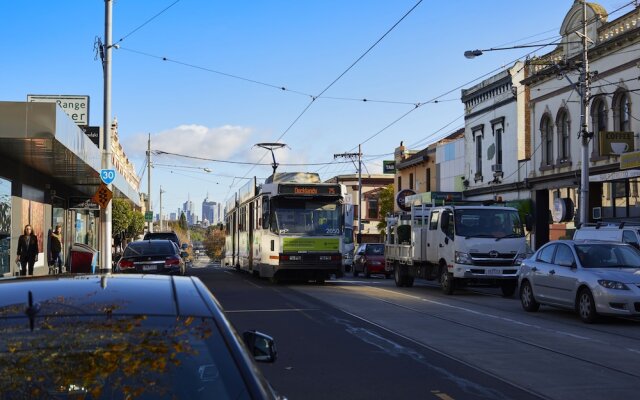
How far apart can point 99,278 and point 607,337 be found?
9963 mm

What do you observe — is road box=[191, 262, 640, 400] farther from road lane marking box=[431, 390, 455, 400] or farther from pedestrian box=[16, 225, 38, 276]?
pedestrian box=[16, 225, 38, 276]

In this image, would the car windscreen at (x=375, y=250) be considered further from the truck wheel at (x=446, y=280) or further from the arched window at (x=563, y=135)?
the truck wheel at (x=446, y=280)

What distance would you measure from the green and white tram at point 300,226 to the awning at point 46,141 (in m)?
6.10

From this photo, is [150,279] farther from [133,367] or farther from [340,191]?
[340,191]

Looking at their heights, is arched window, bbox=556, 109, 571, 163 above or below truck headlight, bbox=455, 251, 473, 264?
above

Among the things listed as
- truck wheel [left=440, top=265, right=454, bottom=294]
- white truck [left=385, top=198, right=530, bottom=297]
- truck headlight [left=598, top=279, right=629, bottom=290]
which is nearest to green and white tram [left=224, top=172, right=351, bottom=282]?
white truck [left=385, top=198, right=530, bottom=297]

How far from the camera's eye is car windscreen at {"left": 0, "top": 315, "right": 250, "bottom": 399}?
295 centimetres

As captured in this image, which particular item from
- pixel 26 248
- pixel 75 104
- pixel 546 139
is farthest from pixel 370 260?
pixel 26 248

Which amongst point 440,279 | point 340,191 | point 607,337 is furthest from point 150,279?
point 340,191

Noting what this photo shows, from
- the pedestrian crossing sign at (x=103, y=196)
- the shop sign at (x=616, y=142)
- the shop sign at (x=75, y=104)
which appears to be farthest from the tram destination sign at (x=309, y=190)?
the shop sign at (x=75, y=104)

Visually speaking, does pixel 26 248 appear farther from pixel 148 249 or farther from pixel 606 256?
pixel 606 256

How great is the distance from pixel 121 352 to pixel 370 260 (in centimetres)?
3014

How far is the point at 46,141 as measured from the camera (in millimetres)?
17172

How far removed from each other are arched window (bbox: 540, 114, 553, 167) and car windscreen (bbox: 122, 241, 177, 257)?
2010 centimetres
